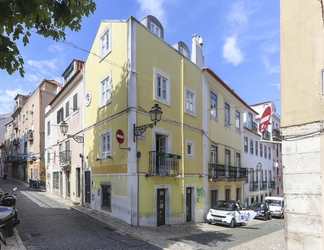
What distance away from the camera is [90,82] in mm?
16828

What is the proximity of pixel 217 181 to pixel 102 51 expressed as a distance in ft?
37.1

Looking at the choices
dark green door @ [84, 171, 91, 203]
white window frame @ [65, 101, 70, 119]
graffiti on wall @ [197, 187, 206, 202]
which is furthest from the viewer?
white window frame @ [65, 101, 70, 119]

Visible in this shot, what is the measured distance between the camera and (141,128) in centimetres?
1271

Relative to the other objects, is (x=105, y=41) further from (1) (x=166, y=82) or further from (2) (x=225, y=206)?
(2) (x=225, y=206)

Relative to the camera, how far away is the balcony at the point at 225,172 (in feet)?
62.8

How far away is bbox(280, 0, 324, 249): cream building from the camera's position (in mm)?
5422

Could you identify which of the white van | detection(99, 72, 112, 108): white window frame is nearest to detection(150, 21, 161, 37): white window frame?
detection(99, 72, 112, 108): white window frame

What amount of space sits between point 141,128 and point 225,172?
10596 mm

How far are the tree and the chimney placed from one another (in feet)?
43.5

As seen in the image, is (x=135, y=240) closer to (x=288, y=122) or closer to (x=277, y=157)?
(x=288, y=122)

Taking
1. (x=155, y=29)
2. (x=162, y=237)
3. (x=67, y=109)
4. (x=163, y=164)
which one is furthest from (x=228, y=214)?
(x=67, y=109)

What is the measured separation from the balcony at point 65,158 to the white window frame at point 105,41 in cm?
742

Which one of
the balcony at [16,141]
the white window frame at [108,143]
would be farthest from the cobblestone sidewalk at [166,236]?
the balcony at [16,141]

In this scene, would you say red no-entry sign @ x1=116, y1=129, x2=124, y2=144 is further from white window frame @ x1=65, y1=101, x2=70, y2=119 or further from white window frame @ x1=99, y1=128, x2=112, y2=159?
white window frame @ x1=65, y1=101, x2=70, y2=119
